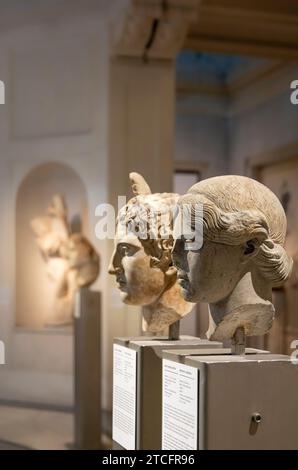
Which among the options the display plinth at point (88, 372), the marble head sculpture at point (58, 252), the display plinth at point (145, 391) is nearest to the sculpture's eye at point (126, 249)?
the display plinth at point (145, 391)

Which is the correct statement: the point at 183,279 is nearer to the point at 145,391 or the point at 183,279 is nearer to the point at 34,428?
the point at 145,391

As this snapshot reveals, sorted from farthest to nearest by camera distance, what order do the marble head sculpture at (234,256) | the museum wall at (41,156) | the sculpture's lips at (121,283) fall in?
1. the museum wall at (41,156)
2. the sculpture's lips at (121,283)
3. the marble head sculpture at (234,256)

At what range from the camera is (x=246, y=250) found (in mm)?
2695

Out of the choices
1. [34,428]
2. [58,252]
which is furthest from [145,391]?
[58,252]

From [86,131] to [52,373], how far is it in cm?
268

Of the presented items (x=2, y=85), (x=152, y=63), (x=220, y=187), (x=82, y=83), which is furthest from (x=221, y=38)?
(x=220, y=187)

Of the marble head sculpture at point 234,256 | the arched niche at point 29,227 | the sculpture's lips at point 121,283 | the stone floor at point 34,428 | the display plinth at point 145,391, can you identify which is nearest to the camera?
the marble head sculpture at point 234,256

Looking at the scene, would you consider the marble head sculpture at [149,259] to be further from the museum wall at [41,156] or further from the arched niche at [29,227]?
the arched niche at [29,227]

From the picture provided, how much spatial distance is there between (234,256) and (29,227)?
220 inches

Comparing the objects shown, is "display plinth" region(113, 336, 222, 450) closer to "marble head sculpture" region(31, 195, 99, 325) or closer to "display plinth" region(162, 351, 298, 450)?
"display plinth" region(162, 351, 298, 450)

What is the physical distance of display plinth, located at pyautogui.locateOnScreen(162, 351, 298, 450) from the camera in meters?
2.53

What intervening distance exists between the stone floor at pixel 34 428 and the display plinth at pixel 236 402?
10.8ft

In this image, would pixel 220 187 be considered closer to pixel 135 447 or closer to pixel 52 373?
pixel 135 447

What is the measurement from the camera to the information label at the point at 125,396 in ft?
10.8
